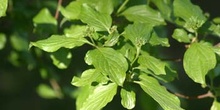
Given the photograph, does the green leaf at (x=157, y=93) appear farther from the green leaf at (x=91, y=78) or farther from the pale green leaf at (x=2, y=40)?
the pale green leaf at (x=2, y=40)

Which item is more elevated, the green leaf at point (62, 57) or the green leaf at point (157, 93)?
the green leaf at point (157, 93)

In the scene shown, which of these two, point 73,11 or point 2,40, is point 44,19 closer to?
point 73,11

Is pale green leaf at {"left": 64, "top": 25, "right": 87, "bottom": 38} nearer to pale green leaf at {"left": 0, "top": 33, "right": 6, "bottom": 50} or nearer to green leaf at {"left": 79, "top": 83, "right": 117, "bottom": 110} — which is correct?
green leaf at {"left": 79, "top": 83, "right": 117, "bottom": 110}

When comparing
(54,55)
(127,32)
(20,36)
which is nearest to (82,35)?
(127,32)

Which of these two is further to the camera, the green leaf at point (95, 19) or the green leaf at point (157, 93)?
the green leaf at point (95, 19)

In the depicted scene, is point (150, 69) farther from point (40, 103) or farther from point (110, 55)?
point (40, 103)

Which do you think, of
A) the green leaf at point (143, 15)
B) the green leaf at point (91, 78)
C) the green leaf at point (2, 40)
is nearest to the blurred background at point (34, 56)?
the green leaf at point (2, 40)

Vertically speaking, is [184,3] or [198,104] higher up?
[184,3]
